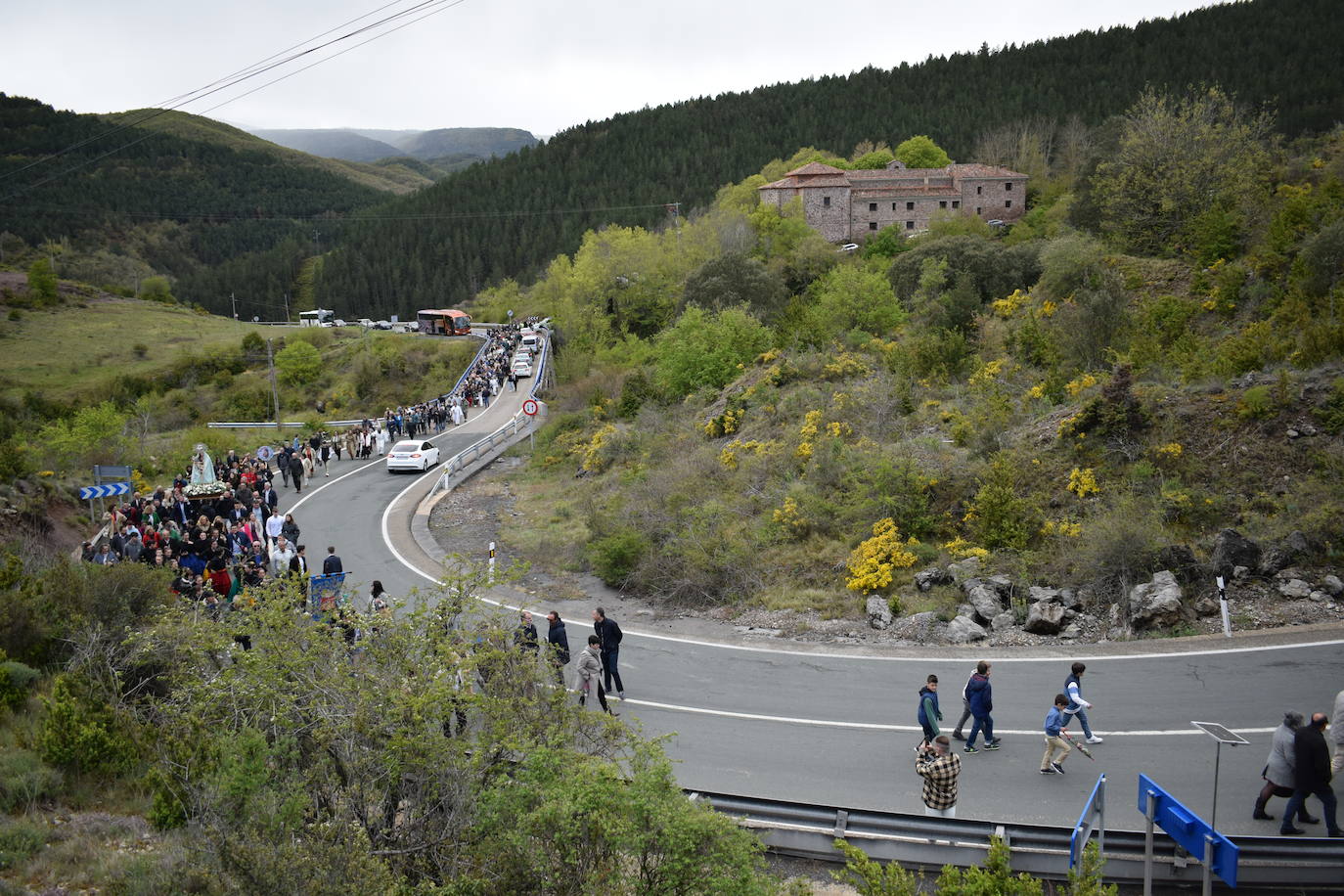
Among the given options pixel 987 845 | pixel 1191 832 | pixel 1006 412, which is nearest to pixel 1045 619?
pixel 987 845

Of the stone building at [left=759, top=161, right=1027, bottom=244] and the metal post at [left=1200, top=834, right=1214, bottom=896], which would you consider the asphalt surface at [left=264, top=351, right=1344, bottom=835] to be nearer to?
the metal post at [left=1200, top=834, right=1214, bottom=896]

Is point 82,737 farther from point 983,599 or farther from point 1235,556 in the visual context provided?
point 1235,556

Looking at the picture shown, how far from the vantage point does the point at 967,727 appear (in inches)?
437

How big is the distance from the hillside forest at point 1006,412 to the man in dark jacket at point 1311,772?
20.7 ft

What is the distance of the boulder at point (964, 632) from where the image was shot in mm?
14188

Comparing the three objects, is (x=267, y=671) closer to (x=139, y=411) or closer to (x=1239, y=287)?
(x=1239, y=287)

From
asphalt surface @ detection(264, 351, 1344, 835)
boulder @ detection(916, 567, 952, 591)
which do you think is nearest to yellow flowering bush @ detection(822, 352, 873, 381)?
boulder @ detection(916, 567, 952, 591)

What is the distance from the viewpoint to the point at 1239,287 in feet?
79.8

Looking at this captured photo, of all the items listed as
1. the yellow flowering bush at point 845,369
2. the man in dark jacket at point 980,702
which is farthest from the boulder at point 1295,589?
the yellow flowering bush at point 845,369

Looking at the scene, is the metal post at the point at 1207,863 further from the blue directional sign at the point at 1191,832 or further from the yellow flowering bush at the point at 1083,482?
the yellow flowering bush at the point at 1083,482

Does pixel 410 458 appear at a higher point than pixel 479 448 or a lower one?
higher

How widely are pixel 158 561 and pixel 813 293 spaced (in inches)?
1418

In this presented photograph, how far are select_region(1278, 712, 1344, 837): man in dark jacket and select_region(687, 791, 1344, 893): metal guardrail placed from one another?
1.94 ft

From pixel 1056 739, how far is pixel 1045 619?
471cm
